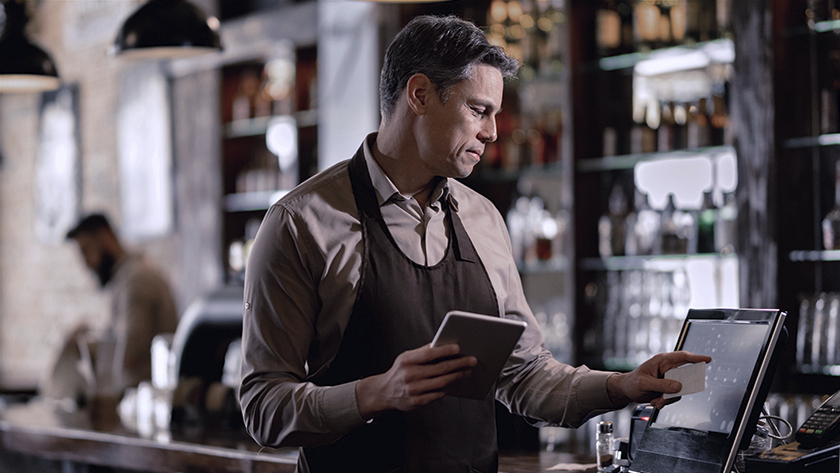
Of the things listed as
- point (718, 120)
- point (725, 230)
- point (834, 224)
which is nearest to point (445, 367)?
point (834, 224)

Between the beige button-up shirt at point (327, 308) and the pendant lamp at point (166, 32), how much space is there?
68.8 inches

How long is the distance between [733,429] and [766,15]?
238 cm

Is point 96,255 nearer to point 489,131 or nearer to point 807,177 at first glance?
point 807,177

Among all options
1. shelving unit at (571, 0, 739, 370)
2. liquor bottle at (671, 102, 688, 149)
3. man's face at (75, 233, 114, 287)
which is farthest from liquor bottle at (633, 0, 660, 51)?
man's face at (75, 233, 114, 287)

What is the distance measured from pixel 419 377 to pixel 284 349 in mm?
307

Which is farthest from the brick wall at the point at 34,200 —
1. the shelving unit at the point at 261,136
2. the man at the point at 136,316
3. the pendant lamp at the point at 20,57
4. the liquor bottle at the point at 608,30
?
the liquor bottle at the point at 608,30

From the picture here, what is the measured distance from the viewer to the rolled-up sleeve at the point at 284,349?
151 centimetres

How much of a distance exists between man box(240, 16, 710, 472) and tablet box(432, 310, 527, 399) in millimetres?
133

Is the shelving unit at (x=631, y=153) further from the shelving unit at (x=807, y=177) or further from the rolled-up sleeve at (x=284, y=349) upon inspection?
the rolled-up sleeve at (x=284, y=349)

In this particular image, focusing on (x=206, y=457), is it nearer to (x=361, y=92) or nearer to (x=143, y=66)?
(x=361, y=92)

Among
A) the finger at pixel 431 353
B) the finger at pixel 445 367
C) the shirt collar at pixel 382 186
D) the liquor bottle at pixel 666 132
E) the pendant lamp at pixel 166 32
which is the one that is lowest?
the finger at pixel 445 367

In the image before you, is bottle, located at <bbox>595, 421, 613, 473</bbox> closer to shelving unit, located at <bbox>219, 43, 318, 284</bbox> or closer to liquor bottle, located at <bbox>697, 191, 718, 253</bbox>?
liquor bottle, located at <bbox>697, 191, 718, 253</bbox>

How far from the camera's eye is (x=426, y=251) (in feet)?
5.79

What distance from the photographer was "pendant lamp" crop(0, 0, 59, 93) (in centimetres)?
381
